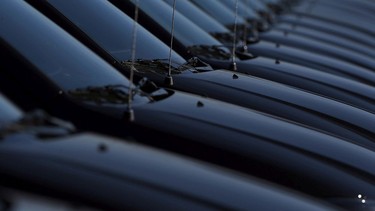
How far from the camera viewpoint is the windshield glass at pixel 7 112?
10.2 feet

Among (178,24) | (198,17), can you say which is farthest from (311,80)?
(198,17)

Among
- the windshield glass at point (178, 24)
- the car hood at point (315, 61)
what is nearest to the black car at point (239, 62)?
the windshield glass at point (178, 24)

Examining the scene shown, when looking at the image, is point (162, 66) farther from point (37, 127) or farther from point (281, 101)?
point (37, 127)

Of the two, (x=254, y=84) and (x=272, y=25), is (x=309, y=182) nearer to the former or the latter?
(x=254, y=84)

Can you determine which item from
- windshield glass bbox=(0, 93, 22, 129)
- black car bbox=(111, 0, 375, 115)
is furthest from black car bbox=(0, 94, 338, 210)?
black car bbox=(111, 0, 375, 115)

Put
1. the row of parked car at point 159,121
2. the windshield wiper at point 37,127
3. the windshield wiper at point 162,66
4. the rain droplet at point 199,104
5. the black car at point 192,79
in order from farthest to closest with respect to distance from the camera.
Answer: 1. the windshield wiper at point 162,66
2. the black car at point 192,79
3. the rain droplet at point 199,104
4. the windshield wiper at point 37,127
5. the row of parked car at point 159,121

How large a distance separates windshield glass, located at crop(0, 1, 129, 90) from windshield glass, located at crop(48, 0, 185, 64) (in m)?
0.61

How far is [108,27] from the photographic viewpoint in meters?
5.12

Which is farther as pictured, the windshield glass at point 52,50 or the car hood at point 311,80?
the car hood at point 311,80

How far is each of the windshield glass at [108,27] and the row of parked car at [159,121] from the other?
10 mm

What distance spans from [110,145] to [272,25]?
9482mm

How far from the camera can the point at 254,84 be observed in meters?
5.47

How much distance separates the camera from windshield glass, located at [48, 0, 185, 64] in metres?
4.97

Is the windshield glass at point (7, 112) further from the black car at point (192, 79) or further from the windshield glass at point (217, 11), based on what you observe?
the windshield glass at point (217, 11)
